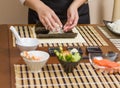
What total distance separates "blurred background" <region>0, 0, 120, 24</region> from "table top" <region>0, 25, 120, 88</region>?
925 mm

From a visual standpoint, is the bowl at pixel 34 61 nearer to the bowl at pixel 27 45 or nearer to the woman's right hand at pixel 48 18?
the bowl at pixel 27 45

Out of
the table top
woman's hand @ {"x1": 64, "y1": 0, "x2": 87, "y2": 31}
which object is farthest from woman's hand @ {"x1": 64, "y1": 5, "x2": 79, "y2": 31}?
the table top

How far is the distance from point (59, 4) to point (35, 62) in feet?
3.14

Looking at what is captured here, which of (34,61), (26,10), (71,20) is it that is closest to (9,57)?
(34,61)

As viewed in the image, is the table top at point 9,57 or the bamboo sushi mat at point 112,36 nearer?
the table top at point 9,57

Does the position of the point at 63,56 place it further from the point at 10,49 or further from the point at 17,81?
the point at 10,49

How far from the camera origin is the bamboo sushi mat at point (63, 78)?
1004 millimetres

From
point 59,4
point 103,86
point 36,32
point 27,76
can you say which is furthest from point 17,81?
point 59,4

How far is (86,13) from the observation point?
204 cm

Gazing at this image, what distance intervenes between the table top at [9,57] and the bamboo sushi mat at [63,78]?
25mm

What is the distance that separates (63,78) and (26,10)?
1.59 metres

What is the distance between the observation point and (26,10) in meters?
2.56

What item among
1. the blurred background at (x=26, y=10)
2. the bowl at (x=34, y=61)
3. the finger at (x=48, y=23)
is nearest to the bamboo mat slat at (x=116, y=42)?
the finger at (x=48, y=23)

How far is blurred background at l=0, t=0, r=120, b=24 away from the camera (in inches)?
98.3
